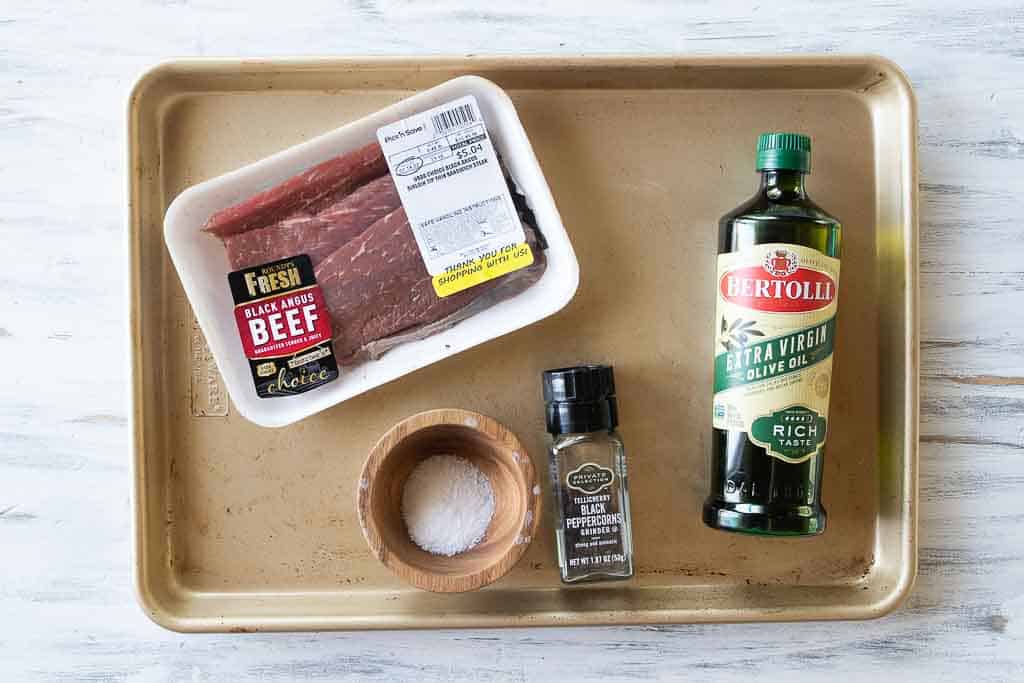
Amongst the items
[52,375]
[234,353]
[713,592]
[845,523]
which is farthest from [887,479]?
[52,375]

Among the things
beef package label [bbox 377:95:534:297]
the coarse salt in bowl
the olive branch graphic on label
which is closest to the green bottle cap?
the olive branch graphic on label

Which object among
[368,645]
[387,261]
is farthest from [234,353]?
[368,645]

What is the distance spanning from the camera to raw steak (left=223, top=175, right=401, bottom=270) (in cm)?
90

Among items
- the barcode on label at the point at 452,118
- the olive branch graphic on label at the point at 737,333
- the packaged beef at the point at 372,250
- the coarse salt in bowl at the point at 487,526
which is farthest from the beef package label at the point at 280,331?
the olive branch graphic on label at the point at 737,333

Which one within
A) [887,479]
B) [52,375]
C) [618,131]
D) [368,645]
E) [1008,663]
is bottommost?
[1008,663]

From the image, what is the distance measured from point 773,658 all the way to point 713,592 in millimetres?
117

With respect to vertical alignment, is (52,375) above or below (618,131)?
below

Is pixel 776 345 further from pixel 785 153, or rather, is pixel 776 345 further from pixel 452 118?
pixel 452 118

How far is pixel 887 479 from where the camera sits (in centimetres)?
93

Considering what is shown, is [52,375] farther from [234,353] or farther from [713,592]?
[713,592]

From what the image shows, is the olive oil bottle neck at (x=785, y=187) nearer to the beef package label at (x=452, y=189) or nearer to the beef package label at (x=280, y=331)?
the beef package label at (x=452, y=189)

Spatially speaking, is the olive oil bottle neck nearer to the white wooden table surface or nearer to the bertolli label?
the bertolli label

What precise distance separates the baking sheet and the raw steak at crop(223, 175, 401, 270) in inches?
3.6

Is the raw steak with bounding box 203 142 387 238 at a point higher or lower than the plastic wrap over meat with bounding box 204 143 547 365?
higher
